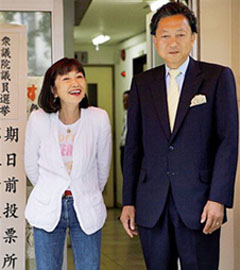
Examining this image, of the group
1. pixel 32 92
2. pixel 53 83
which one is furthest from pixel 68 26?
pixel 53 83

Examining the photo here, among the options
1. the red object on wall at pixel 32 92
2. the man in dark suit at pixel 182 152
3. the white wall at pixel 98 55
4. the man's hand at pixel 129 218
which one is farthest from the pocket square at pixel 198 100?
the white wall at pixel 98 55

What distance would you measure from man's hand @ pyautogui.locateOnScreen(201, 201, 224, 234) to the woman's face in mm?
739

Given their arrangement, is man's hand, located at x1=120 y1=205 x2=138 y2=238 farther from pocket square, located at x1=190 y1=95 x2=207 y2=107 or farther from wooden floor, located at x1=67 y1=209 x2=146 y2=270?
wooden floor, located at x1=67 y1=209 x2=146 y2=270

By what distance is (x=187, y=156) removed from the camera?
7.41ft

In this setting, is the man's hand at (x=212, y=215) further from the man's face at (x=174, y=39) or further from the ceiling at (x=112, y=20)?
the ceiling at (x=112, y=20)

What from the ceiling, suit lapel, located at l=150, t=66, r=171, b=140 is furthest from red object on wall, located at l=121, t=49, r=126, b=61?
suit lapel, located at l=150, t=66, r=171, b=140

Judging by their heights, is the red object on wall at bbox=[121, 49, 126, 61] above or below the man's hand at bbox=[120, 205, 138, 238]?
above

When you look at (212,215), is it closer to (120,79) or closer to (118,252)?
(118,252)

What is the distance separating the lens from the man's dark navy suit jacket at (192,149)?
2.23 meters

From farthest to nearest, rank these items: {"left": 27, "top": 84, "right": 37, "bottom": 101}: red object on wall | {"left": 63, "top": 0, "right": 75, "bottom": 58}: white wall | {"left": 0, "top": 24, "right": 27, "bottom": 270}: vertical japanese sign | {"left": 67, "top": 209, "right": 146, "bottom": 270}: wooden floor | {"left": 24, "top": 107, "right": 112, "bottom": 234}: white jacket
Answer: {"left": 63, "top": 0, "right": 75, "bottom": 58}: white wall
{"left": 67, "top": 209, "right": 146, "bottom": 270}: wooden floor
{"left": 27, "top": 84, "right": 37, "bottom": 101}: red object on wall
{"left": 0, "top": 24, "right": 27, "bottom": 270}: vertical japanese sign
{"left": 24, "top": 107, "right": 112, "bottom": 234}: white jacket

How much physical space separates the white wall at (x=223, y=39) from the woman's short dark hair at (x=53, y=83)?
1145 mm

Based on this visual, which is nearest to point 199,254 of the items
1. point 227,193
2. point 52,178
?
point 227,193

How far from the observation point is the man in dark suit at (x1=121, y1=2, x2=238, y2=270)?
224 centimetres

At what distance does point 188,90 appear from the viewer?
2.31 meters
